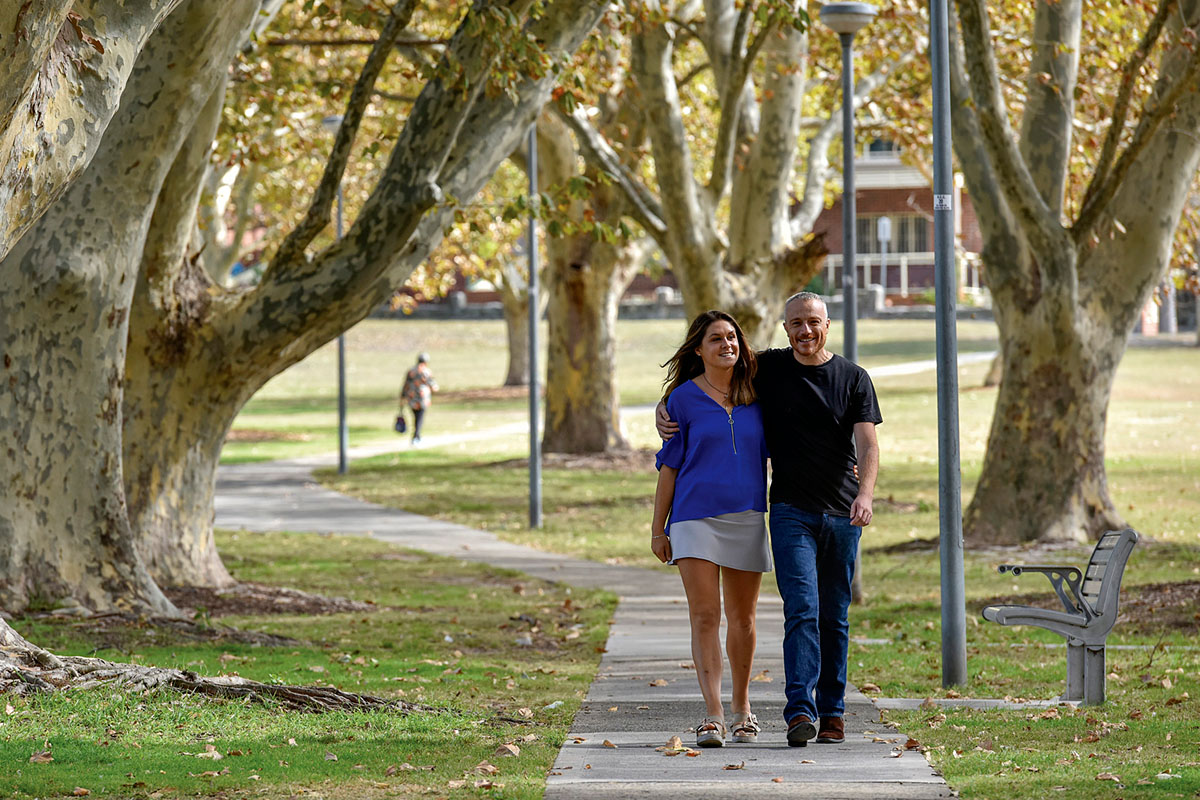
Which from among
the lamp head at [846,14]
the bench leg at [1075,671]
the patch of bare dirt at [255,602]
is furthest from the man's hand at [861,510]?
the lamp head at [846,14]

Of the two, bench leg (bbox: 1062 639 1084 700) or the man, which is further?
bench leg (bbox: 1062 639 1084 700)

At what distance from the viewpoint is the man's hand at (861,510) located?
6.56m

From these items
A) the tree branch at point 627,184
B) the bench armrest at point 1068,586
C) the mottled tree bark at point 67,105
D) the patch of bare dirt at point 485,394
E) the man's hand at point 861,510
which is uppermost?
the tree branch at point 627,184

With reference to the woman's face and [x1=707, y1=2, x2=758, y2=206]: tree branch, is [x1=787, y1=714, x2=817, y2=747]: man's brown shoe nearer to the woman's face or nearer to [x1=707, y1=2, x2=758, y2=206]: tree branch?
the woman's face

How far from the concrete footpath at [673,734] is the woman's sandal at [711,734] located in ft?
0.13

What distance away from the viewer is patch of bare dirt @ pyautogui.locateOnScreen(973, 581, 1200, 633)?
10781mm

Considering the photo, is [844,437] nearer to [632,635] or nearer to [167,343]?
[632,635]

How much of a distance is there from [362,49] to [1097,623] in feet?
71.3

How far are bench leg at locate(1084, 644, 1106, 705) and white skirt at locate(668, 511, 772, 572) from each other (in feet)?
6.54

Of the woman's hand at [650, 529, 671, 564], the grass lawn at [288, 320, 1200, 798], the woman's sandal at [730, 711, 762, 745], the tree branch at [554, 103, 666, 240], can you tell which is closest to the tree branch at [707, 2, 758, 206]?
the tree branch at [554, 103, 666, 240]

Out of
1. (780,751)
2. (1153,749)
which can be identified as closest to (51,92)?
(780,751)

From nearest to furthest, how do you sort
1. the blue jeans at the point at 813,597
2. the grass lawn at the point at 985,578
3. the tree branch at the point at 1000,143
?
the grass lawn at the point at 985,578 < the blue jeans at the point at 813,597 < the tree branch at the point at 1000,143

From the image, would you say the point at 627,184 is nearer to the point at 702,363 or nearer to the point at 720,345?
the point at 702,363

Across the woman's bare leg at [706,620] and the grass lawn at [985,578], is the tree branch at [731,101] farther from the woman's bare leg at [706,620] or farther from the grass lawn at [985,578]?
the woman's bare leg at [706,620]
